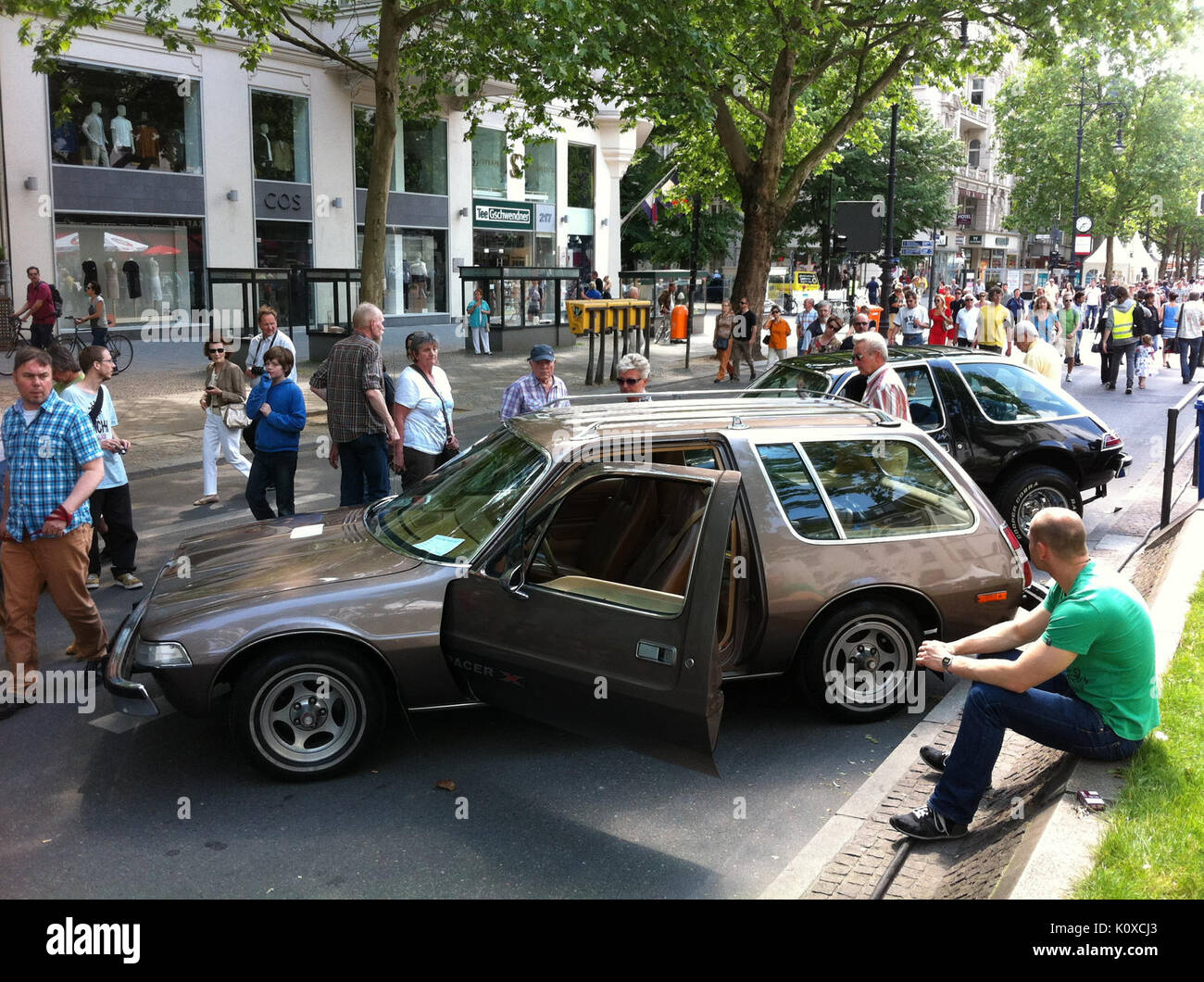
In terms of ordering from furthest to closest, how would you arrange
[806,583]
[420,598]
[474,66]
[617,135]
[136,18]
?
[617,135], [136,18], [474,66], [806,583], [420,598]

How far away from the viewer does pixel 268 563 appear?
16.7 feet

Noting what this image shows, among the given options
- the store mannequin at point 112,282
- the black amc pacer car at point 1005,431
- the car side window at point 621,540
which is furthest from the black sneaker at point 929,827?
the store mannequin at point 112,282

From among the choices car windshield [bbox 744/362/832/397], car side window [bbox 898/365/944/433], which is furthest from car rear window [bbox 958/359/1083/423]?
car windshield [bbox 744/362/832/397]

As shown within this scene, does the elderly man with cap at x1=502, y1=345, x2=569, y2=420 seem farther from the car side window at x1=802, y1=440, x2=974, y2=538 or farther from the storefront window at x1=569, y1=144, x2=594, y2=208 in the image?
the storefront window at x1=569, y1=144, x2=594, y2=208

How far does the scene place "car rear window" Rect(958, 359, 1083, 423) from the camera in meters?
9.06

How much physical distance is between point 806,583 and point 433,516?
6.11 feet

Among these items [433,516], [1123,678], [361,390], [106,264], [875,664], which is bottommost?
[875,664]

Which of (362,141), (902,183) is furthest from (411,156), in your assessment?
(902,183)

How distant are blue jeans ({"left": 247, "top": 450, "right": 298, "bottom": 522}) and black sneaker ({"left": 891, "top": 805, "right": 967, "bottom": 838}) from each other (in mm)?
5494

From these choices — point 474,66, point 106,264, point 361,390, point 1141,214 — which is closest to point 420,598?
point 361,390

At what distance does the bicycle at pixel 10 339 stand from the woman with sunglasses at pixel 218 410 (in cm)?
1104
